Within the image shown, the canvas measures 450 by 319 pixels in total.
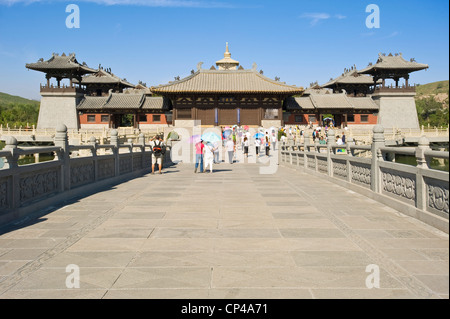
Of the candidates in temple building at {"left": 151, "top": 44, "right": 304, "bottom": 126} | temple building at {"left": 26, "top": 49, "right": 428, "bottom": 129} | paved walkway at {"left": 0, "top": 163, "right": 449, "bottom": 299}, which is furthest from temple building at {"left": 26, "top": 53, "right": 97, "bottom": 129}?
paved walkway at {"left": 0, "top": 163, "right": 449, "bottom": 299}

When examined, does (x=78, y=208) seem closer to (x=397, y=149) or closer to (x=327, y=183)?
(x=397, y=149)

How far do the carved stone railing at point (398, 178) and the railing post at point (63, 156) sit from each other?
6612mm

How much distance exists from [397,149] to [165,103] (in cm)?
4308

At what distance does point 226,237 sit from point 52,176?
4548mm

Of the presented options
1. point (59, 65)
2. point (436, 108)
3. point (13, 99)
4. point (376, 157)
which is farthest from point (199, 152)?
point (13, 99)

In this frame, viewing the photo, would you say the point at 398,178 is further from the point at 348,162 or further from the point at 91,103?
the point at 91,103

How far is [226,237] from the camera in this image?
5531 mm

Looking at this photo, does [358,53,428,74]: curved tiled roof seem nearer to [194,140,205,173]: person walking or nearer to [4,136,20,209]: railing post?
[194,140,205,173]: person walking

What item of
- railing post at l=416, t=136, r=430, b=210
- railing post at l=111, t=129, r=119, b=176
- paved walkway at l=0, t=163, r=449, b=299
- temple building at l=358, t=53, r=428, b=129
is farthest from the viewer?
temple building at l=358, t=53, r=428, b=129

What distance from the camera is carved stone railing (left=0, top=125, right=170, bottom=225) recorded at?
21.0 feet

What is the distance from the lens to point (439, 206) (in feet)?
18.9

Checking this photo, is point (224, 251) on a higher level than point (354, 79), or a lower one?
lower

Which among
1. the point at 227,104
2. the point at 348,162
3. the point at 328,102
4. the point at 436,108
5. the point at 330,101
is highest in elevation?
the point at 330,101

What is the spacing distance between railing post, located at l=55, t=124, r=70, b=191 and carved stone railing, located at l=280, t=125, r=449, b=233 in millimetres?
6612
